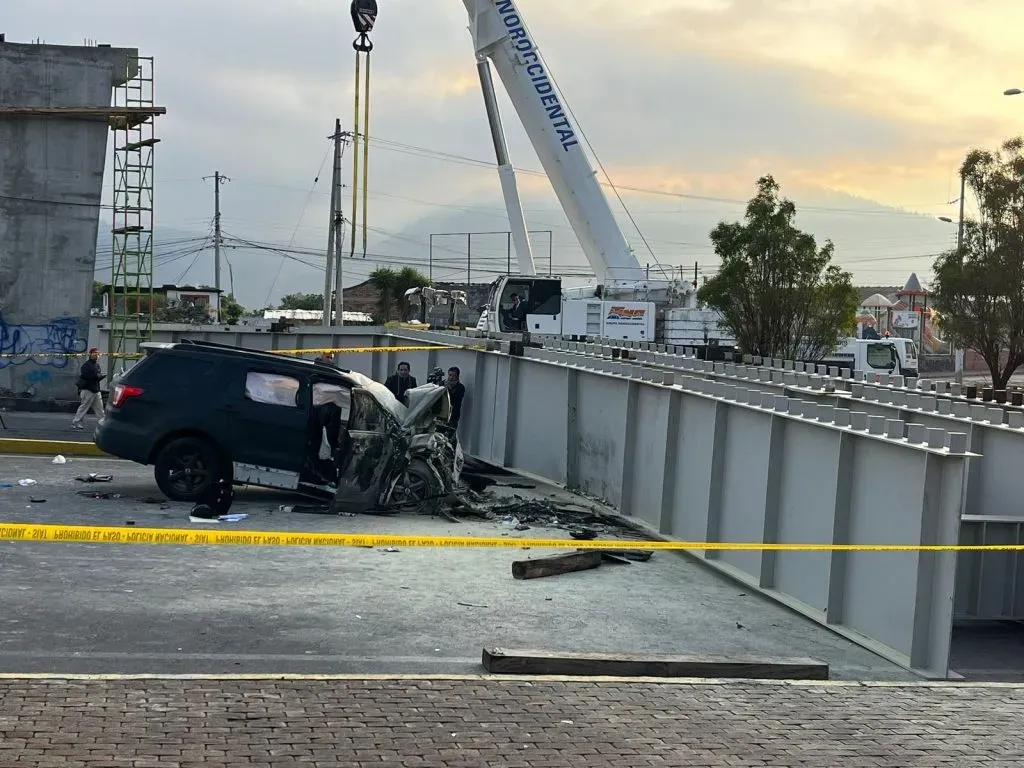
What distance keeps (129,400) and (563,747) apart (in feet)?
29.7

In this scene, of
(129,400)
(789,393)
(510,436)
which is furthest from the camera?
(510,436)

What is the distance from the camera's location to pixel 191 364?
46.4 ft

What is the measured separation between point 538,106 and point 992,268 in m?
12.7

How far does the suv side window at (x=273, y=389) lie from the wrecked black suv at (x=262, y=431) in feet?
0.04

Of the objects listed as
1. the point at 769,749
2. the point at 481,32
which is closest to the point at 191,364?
the point at 769,749

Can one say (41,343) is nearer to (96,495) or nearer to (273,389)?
(96,495)

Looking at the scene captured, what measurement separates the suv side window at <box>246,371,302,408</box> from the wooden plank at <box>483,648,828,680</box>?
22.3 feet

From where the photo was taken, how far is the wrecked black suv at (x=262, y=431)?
45.8ft

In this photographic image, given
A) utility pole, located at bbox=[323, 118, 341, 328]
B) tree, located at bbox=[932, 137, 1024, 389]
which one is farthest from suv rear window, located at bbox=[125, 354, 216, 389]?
utility pole, located at bbox=[323, 118, 341, 328]

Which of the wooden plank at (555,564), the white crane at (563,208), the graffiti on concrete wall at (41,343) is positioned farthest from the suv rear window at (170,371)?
the white crane at (563,208)

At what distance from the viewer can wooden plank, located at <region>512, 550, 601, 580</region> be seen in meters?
10.8

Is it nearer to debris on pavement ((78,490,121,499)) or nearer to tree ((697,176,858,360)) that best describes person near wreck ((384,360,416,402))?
debris on pavement ((78,490,121,499))

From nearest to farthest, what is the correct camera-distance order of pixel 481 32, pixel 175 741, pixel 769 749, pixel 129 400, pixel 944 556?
pixel 175 741
pixel 769 749
pixel 944 556
pixel 129 400
pixel 481 32

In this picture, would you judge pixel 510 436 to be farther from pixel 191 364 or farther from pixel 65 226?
pixel 65 226
